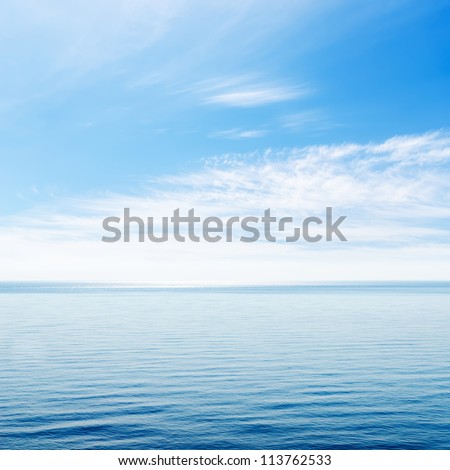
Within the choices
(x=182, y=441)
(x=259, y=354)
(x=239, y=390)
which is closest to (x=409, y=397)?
(x=239, y=390)

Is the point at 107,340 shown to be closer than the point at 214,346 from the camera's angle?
No

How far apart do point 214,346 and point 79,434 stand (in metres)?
32.9

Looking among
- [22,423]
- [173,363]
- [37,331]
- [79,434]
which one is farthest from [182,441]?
[37,331]

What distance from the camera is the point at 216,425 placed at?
27094 millimetres

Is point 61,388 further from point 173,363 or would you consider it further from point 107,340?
point 107,340

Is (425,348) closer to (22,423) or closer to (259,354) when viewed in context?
(259,354)

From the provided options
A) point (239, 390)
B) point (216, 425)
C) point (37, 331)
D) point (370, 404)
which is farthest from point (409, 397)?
point (37, 331)

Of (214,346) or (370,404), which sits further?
(214,346)

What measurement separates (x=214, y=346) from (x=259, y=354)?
7.69 metres

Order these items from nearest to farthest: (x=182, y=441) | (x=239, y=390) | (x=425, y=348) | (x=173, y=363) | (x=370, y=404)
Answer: (x=182, y=441) → (x=370, y=404) → (x=239, y=390) → (x=173, y=363) → (x=425, y=348)

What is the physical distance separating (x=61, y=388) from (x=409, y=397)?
2379 cm
